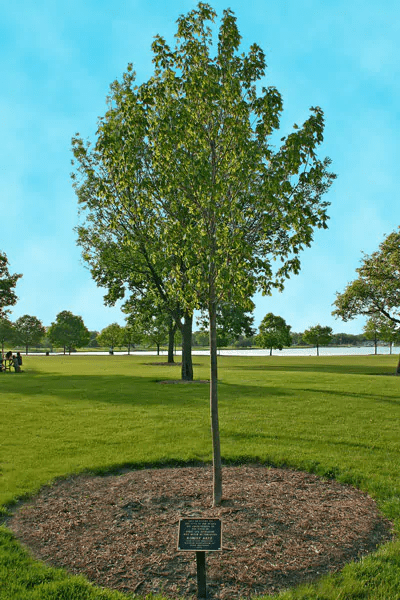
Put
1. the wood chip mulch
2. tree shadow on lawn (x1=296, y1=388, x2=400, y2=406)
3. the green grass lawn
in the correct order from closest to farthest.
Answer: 1. the green grass lawn
2. the wood chip mulch
3. tree shadow on lawn (x1=296, y1=388, x2=400, y2=406)

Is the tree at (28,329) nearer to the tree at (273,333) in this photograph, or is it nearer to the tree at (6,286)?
the tree at (273,333)

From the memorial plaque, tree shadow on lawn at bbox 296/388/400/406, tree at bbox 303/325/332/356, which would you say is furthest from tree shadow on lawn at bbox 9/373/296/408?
tree at bbox 303/325/332/356

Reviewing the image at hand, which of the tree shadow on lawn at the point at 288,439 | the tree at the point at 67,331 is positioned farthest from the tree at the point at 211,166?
the tree at the point at 67,331

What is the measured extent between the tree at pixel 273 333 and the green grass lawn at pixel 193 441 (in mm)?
71584

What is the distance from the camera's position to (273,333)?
3765 inches

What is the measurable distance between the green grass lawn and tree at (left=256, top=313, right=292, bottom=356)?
235 ft

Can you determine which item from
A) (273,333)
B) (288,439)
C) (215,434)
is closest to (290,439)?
(288,439)

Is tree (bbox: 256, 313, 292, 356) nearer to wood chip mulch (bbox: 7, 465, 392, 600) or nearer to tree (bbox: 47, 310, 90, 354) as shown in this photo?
tree (bbox: 47, 310, 90, 354)

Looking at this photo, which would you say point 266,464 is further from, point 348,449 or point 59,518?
point 59,518

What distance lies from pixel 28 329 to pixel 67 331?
13476 millimetres

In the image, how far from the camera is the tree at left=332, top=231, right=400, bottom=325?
1565 inches

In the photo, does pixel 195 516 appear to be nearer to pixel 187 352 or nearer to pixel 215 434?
pixel 215 434

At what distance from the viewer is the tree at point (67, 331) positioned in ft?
364

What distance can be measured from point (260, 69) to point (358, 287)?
37467 millimetres
